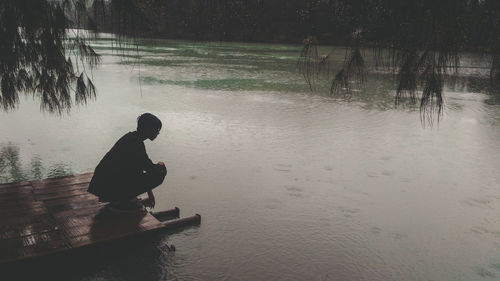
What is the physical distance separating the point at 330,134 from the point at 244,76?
694cm

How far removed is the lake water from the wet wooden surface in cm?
18

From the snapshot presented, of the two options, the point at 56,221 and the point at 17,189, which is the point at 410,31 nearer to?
the point at 56,221

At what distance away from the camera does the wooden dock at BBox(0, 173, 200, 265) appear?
2.36m

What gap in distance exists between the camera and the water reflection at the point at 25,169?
3943mm

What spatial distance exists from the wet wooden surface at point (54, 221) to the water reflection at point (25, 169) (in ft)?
2.46

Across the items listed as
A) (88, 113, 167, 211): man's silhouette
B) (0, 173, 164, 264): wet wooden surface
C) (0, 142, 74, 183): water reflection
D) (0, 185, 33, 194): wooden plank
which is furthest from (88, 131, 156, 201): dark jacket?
(0, 142, 74, 183): water reflection

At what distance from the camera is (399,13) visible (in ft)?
5.80

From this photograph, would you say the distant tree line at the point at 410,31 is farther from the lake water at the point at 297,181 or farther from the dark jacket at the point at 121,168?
the dark jacket at the point at 121,168

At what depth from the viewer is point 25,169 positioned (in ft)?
13.5

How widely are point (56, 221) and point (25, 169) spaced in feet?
5.96

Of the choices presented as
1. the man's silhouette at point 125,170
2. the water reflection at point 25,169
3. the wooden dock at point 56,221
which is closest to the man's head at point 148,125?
the man's silhouette at point 125,170

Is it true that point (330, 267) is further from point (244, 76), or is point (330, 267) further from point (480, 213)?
point (244, 76)

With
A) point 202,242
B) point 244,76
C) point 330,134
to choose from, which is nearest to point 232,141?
point 330,134

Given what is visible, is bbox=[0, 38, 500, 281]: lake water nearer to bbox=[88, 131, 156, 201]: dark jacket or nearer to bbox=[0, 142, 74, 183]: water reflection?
bbox=[0, 142, 74, 183]: water reflection
